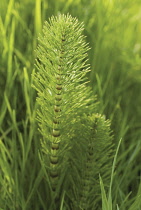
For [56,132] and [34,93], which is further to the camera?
[34,93]

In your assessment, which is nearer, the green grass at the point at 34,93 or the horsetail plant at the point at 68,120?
the horsetail plant at the point at 68,120

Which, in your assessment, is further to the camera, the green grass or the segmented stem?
the green grass

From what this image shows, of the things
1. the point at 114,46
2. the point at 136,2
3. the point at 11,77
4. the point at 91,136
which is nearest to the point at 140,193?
the point at 91,136

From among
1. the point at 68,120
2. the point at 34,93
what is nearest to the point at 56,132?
the point at 68,120

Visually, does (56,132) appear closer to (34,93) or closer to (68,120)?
(68,120)
